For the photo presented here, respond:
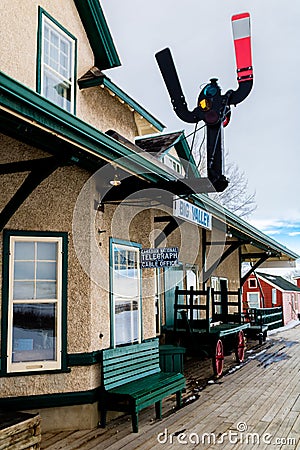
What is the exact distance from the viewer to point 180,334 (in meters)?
9.23

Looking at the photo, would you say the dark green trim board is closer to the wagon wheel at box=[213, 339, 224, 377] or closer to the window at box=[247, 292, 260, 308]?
the wagon wheel at box=[213, 339, 224, 377]

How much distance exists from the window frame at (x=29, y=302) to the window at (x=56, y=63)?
2165 mm

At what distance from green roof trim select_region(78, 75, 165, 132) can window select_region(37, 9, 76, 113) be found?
0.91 ft

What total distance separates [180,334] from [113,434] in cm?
380

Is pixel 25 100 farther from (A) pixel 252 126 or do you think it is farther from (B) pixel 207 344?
(A) pixel 252 126

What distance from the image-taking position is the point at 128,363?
647cm

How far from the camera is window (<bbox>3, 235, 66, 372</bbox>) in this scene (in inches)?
221

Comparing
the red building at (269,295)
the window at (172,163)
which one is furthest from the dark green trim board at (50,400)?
the red building at (269,295)

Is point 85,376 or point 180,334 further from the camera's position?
point 180,334

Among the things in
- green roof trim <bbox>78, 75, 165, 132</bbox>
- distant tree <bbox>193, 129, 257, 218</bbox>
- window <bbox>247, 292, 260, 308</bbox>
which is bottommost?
window <bbox>247, 292, 260, 308</bbox>

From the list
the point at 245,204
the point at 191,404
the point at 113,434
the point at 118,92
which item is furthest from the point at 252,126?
the point at 113,434

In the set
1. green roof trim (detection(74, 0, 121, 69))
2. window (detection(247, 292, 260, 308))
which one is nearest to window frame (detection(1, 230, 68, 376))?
green roof trim (detection(74, 0, 121, 69))

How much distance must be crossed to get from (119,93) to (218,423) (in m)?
5.50

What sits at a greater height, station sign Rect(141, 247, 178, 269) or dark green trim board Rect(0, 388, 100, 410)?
station sign Rect(141, 247, 178, 269)
